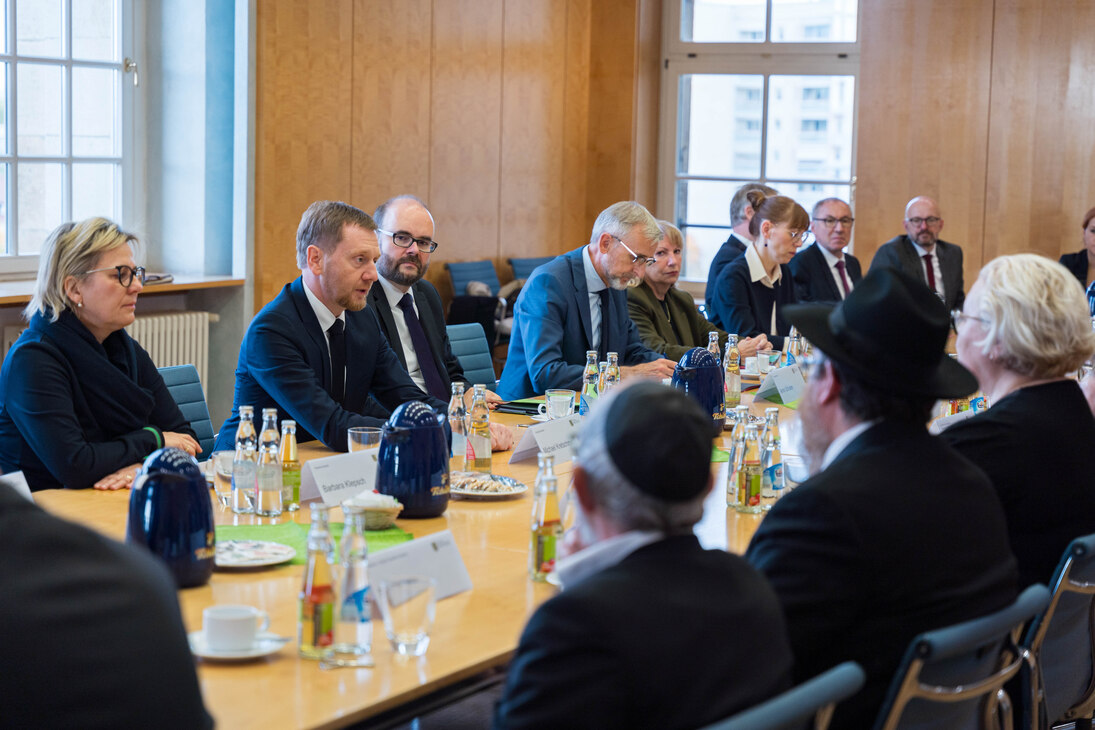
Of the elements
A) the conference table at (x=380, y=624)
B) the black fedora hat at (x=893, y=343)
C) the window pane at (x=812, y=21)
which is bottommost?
the conference table at (x=380, y=624)

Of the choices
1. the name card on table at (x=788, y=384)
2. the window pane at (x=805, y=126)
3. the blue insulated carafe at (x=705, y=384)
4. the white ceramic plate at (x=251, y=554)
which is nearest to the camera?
the white ceramic plate at (x=251, y=554)

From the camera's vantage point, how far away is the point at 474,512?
9.59 feet

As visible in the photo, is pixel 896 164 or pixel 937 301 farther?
pixel 896 164

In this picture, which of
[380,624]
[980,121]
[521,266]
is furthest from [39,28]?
[980,121]

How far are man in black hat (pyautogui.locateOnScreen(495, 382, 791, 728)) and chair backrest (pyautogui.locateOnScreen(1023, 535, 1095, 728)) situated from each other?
1.14 metres

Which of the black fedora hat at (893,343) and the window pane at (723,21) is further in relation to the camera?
the window pane at (723,21)

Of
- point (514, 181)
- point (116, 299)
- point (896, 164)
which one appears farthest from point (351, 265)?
point (896, 164)

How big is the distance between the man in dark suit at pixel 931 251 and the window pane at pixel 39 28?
5.46 metres

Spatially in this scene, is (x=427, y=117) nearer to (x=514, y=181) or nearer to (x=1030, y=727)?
(x=514, y=181)

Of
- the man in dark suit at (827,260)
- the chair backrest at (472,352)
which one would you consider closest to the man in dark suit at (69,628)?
the chair backrest at (472,352)

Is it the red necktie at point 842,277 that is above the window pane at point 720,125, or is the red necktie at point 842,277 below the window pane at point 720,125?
below

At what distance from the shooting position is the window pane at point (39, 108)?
5.96 metres

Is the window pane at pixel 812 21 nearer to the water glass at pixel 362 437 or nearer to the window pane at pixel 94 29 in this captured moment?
the window pane at pixel 94 29

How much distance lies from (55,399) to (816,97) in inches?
320
